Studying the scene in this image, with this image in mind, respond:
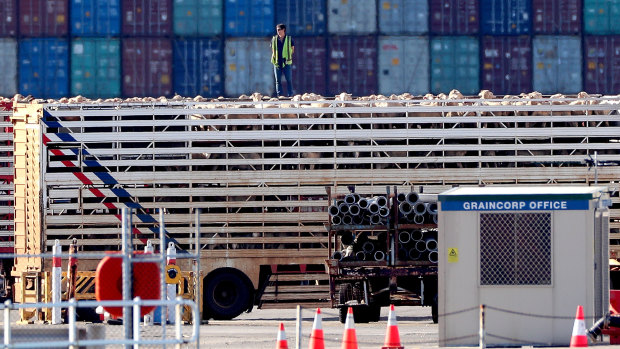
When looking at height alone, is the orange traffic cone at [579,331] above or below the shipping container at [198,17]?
A: below

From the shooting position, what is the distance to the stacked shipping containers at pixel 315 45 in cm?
5069

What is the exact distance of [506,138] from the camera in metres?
25.4

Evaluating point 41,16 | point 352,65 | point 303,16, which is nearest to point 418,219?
point 352,65

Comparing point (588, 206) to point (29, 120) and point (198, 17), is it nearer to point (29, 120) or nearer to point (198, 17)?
point (29, 120)

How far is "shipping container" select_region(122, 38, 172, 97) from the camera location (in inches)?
1992

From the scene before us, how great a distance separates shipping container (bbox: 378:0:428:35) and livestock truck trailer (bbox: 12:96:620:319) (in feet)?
86.9

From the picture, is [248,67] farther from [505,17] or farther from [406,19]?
[505,17]

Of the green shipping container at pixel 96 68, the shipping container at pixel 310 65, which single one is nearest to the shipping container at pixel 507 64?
the shipping container at pixel 310 65

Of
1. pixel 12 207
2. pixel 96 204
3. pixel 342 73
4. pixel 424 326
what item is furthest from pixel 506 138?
pixel 342 73

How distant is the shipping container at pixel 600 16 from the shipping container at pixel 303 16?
9057 mm

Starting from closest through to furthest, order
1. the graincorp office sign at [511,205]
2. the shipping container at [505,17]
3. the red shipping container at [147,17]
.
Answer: the graincorp office sign at [511,205] → the red shipping container at [147,17] → the shipping container at [505,17]

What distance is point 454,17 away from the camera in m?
51.4

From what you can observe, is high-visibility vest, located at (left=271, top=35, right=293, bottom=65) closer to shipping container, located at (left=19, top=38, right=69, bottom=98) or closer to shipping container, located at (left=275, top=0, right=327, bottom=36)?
shipping container, located at (left=275, top=0, right=327, bottom=36)

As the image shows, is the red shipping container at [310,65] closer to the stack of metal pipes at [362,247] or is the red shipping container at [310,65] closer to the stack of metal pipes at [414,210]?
the stack of metal pipes at [362,247]
